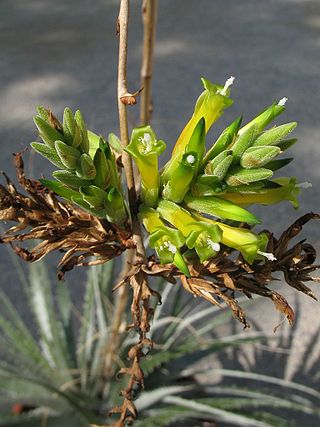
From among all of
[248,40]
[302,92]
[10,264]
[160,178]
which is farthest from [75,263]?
[248,40]

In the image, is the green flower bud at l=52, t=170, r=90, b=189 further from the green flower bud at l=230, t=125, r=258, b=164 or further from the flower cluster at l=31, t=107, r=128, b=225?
the green flower bud at l=230, t=125, r=258, b=164

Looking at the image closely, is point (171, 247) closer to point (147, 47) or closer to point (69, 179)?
point (69, 179)

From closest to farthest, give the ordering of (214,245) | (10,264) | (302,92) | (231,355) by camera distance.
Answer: (214,245) < (231,355) < (10,264) < (302,92)

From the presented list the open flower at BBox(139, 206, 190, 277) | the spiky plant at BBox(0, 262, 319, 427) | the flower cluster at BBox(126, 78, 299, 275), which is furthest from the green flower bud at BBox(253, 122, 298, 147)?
the spiky plant at BBox(0, 262, 319, 427)

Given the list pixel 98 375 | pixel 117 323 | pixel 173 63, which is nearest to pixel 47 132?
pixel 117 323

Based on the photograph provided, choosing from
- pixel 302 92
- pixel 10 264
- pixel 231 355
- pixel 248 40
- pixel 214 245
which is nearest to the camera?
pixel 214 245

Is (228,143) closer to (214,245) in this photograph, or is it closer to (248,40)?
(214,245)

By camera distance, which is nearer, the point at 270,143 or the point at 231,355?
the point at 270,143
